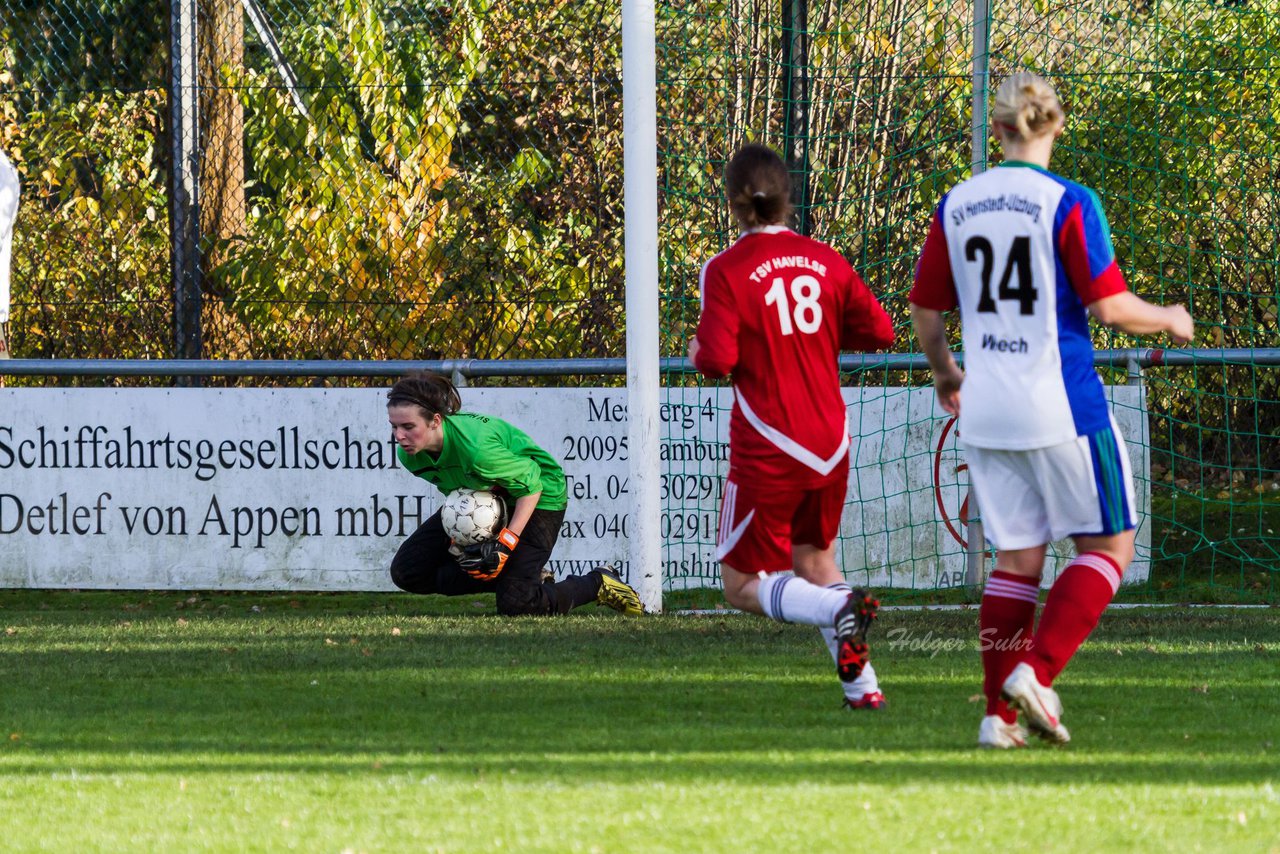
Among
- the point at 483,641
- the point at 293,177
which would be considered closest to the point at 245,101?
the point at 293,177

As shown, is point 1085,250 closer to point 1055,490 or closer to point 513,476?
point 1055,490

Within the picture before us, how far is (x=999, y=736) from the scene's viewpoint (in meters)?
4.30

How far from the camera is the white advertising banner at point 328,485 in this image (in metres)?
8.73

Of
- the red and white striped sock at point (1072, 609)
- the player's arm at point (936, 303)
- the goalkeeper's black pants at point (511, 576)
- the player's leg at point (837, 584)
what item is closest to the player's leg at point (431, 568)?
the goalkeeper's black pants at point (511, 576)

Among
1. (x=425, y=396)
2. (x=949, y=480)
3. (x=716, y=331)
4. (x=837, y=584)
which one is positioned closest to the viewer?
(x=716, y=331)

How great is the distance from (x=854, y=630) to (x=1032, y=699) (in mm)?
721

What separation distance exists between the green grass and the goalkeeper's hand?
1.03ft

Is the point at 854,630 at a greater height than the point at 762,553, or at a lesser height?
lesser

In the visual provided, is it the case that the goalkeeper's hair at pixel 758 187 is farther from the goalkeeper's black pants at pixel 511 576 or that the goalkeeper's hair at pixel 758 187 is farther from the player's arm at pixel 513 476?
the goalkeeper's black pants at pixel 511 576

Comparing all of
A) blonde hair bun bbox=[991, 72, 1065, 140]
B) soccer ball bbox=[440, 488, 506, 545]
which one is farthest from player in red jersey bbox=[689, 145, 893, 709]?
soccer ball bbox=[440, 488, 506, 545]

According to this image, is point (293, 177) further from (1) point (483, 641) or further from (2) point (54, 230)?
(1) point (483, 641)

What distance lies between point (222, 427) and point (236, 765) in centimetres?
513

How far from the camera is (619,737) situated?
15.2ft

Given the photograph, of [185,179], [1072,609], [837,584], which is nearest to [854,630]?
[837,584]
